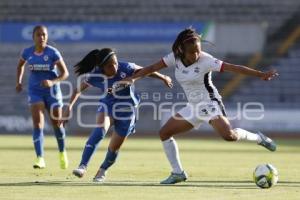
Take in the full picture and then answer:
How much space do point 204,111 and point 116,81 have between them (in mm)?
1360

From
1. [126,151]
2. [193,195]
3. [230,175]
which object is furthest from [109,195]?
[126,151]

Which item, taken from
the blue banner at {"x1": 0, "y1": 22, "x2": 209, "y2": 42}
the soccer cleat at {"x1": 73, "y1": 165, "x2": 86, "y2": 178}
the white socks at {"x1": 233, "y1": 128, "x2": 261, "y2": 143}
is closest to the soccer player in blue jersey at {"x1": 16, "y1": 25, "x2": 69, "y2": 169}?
the soccer cleat at {"x1": 73, "y1": 165, "x2": 86, "y2": 178}

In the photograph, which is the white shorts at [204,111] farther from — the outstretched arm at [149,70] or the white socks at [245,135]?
the outstretched arm at [149,70]

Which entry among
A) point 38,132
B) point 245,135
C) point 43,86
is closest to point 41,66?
point 43,86

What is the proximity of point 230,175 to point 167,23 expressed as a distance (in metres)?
20.6

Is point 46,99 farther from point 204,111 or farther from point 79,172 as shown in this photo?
point 204,111

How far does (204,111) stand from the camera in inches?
432

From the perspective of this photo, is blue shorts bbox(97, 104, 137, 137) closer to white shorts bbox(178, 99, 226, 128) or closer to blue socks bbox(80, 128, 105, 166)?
blue socks bbox(80, 128, 105, 166)

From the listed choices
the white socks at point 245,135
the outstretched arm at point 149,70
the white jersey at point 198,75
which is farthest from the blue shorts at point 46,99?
the white socks at point 245,135

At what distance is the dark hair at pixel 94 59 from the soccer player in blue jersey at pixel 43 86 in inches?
79.8

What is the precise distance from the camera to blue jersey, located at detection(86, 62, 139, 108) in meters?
11.5

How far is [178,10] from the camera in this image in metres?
34.4

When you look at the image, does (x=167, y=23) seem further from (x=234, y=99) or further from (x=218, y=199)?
(x=218, y=199)

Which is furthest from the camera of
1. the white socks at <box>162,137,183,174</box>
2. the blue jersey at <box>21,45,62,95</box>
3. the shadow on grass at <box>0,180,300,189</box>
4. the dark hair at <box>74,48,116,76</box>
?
the blue jersey at <box>21,45,62,95</box>
